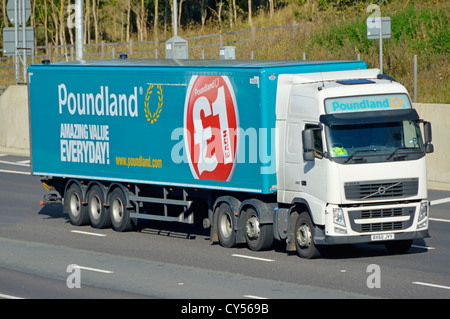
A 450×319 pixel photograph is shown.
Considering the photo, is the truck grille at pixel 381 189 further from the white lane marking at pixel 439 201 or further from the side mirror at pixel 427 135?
the white lane marking at pixel 439 201

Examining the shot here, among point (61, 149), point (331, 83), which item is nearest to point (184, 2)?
point (61, 149)

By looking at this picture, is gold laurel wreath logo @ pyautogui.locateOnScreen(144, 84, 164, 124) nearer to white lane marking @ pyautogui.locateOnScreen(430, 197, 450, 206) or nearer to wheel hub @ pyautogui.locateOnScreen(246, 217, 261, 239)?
wheel hub @ pyautogui.locateOnScreen(246, 217, 261, 239)

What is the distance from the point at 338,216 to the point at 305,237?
949 mm

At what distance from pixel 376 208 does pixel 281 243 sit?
3112 millimetres

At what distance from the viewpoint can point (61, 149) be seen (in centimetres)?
2464

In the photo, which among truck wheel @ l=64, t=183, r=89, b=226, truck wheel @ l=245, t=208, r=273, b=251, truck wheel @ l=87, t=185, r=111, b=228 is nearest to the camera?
truck wheel @ l=245, t=208, r=273, b=251

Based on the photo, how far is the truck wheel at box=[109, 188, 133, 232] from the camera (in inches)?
910

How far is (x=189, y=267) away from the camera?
60.5ft

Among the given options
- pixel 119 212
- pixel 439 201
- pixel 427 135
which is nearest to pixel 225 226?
pixel 119 212

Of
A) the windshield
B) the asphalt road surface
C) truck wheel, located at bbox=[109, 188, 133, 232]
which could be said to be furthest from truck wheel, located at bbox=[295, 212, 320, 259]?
truck wheel, located at bbox=[109, 188, 133, 232]

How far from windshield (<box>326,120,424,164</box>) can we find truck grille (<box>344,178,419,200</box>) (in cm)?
41

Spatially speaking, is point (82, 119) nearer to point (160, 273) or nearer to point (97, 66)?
point (97, 66)

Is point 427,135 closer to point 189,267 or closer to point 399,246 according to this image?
point 399,246

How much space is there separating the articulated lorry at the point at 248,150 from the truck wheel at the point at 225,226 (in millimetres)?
31
